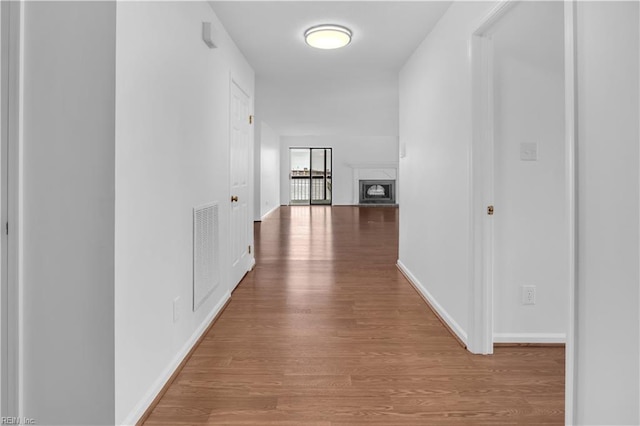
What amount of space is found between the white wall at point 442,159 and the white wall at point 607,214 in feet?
3.63

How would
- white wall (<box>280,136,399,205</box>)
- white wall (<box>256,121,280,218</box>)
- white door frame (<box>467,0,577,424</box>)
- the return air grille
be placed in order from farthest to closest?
white wall (<box>280,136,399,205</box>), white wall (<box>256,121,280,218</box>), the return air grille, white door frame (<box>467,0,577,424</box>)

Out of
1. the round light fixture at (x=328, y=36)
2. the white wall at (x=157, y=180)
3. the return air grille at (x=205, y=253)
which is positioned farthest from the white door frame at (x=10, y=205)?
the round light fixture at (x=328, y=36)

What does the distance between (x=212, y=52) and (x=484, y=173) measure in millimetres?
2076

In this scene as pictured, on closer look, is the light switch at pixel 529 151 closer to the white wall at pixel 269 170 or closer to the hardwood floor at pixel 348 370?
the hardwood floor at pixel 348 370

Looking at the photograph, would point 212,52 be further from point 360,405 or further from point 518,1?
point 360,405

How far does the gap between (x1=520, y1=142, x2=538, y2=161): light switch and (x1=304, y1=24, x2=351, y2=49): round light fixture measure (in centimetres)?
166

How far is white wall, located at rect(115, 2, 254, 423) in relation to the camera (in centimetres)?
153

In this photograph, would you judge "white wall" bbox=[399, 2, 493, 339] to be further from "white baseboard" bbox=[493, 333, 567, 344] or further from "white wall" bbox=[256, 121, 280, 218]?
"white wall" bbox=[256, 121, 280, 218]

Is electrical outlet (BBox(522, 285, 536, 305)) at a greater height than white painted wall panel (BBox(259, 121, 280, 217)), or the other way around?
white painted wall panel (BBox(259, 121, 280, 217))

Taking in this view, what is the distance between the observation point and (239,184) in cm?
380

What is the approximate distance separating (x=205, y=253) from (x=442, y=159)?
1906mm

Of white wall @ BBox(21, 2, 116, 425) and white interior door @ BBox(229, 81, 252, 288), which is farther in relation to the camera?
white interior door @ BBox(229, 81, 252, 288)

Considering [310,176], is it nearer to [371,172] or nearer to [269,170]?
[371,172]

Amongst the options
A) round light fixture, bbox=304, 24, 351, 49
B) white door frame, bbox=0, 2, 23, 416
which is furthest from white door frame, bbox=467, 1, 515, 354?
white door frame, bbox=0, 2, 23, 416
